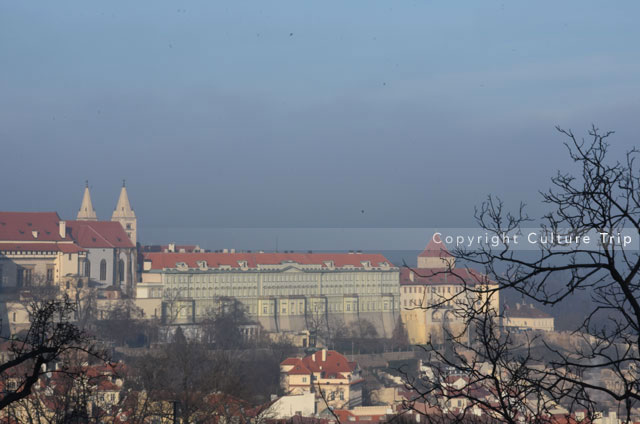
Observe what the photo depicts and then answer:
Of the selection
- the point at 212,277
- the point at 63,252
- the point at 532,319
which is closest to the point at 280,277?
the point at 212,277

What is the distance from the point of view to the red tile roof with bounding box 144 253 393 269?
116m

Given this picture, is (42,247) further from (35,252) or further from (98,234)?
(98,234)

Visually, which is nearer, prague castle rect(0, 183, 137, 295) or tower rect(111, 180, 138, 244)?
prague castle rect(0, 183, 137, 295)

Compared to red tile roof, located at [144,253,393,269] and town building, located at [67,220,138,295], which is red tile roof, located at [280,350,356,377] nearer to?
town building, located at [67,220,138,295]

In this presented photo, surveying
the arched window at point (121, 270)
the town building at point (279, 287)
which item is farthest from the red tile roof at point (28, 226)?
the town building at point (279, 287)

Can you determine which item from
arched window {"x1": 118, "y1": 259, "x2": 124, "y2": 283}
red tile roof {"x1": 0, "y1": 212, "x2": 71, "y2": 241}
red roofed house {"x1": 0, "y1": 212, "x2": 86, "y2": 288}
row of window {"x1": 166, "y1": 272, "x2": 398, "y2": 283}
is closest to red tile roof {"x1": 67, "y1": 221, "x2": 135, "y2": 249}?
red roofed house {"x1": 0, "y1": 212, "x2": 86, "y2": 288}

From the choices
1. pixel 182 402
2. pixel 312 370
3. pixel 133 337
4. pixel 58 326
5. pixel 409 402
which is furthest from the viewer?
pixel 133 337

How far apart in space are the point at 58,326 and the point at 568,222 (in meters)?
2.78

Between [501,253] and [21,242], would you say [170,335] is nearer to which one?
[21,242]

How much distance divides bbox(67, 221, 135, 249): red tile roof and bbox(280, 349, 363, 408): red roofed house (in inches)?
1774

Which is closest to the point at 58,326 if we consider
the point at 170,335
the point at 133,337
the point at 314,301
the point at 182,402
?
the point at 182,402

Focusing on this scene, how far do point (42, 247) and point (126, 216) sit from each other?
2060cm

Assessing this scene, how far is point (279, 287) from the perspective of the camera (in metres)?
118

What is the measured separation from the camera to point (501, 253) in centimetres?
559
